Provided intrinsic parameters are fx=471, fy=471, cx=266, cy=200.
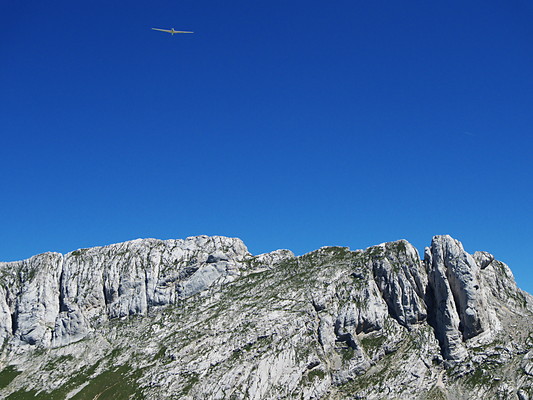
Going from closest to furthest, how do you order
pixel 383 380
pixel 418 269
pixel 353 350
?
pixel 383 380 → pixel 353 350 → pixel 418 269

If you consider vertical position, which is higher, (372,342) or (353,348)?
(372,342)

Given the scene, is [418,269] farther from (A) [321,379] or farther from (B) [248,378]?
(B) [248,378]

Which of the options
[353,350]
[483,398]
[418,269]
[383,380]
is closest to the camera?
[483,398]

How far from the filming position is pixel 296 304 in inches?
7613

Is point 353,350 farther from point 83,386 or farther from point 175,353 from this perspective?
point 83,386

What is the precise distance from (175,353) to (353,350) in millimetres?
68716

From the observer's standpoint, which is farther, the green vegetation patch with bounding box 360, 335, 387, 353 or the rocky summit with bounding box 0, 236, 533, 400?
the green vegetation patch with bounding box 360, 335, 387, 353

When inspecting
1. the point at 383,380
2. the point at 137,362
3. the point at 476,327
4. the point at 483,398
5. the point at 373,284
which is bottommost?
the point at 483,398

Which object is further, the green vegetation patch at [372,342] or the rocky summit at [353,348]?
the green vegetation patch at [372,342]

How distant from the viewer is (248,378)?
16925 centimetres

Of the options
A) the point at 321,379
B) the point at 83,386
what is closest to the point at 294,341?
the point at 321,379

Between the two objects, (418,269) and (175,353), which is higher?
(418,269)

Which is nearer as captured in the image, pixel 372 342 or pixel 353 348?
pixel 353 348

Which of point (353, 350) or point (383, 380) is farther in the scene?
point (353, 350)
